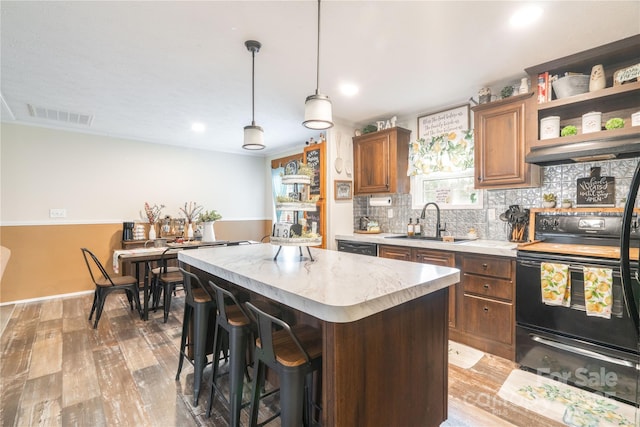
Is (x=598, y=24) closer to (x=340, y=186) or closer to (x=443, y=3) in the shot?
(x=443, y=3)

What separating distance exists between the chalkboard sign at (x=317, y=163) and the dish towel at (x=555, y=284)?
2455mm

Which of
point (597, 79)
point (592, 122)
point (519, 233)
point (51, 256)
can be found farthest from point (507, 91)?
point (51, 256)

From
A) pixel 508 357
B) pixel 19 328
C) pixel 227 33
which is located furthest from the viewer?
pixel 19 328

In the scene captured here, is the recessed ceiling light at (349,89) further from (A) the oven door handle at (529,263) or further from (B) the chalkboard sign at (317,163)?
(A) the oven door handle at (529,263)

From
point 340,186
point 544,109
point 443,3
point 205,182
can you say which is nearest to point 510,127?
point 544,109

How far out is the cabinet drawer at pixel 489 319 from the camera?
2418mm

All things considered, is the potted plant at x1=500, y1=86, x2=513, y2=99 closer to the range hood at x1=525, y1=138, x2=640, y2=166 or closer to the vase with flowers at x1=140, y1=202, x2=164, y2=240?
the range hood at x1=525, y1=138, x2=640, y2=166

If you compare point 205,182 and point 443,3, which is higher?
point 443,3

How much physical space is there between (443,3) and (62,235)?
528 cm

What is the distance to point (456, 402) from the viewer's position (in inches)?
74.7

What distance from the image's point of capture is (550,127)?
2.43 metres

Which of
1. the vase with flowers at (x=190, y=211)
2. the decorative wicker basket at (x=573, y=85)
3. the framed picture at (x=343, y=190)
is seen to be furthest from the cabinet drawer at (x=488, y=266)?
the vase with flowers at (x=190, y=211)

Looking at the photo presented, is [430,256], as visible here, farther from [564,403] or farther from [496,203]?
[564,403]

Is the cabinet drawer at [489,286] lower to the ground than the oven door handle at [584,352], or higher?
higher
